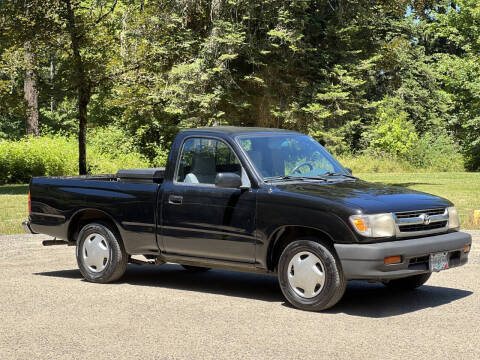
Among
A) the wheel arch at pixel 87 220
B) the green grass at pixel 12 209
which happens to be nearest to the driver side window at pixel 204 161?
the wheel arch at pixel 87 220

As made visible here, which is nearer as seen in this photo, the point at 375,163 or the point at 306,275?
the point at 306,275

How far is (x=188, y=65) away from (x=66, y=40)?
4.40 m

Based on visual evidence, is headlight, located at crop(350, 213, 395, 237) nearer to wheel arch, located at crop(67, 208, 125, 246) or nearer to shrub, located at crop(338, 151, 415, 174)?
wheel arch, located at crop(67, 208, 125, 246)

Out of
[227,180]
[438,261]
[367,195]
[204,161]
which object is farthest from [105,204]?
[438,261]

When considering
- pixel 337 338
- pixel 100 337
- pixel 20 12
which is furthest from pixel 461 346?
pixel 20 12

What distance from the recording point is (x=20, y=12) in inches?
1107

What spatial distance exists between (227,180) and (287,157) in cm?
106

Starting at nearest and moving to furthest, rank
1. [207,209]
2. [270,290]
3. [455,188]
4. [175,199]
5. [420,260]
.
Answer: [420,260] < [207,209] < [175,199] < [270,290] < [455,188]

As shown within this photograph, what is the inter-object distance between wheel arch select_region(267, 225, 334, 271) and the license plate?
1.01 meters

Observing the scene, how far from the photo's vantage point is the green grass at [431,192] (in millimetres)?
17516

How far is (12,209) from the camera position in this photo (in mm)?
21047

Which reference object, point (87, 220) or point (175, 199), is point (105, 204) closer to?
point (87, 220)

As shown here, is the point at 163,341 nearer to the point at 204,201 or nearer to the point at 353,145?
the point at 204,201

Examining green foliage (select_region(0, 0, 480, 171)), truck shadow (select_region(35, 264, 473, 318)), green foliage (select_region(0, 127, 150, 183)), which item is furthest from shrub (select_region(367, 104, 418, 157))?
truck shadow (select_region(35, 264, 473, 318))
